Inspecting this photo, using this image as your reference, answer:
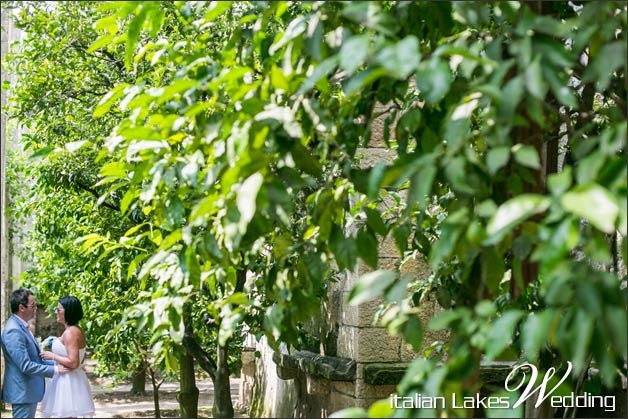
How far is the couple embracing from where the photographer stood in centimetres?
739

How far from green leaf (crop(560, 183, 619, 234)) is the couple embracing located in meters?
6.25

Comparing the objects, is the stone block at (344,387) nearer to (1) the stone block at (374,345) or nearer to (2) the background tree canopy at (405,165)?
(1) the stone block at (374,345)

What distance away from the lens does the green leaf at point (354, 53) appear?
85.1 inches

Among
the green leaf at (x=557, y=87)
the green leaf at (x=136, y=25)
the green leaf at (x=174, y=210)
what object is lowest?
the green leaf at (x=174, y=210)

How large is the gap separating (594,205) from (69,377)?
671cm

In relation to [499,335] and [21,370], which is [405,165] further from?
[21,370]

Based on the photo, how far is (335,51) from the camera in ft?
8.75

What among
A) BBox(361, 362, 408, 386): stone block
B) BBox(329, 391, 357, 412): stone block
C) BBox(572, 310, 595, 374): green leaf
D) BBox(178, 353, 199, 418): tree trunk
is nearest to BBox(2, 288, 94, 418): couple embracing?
BBox(178, 353, 199, 418): tree trunk

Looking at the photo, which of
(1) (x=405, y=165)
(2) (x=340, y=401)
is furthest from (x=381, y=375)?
(1) (x=405, y=165)

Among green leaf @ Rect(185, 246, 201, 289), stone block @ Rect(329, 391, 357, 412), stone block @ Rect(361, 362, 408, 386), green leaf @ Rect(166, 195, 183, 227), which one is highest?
green leaf @ Rect(166, 195, 183, 227)

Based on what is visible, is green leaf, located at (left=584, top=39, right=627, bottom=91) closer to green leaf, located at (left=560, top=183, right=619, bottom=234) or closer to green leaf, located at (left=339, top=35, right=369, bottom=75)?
green leaf, located at (left=560, top=183, right=619, bottom=234)

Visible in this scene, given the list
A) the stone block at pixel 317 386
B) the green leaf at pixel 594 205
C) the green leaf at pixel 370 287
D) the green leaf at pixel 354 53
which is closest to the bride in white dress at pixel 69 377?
the stone block at pixel 317 386

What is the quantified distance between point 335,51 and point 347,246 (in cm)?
57

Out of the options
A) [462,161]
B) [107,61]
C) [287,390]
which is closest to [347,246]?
[462,161]
